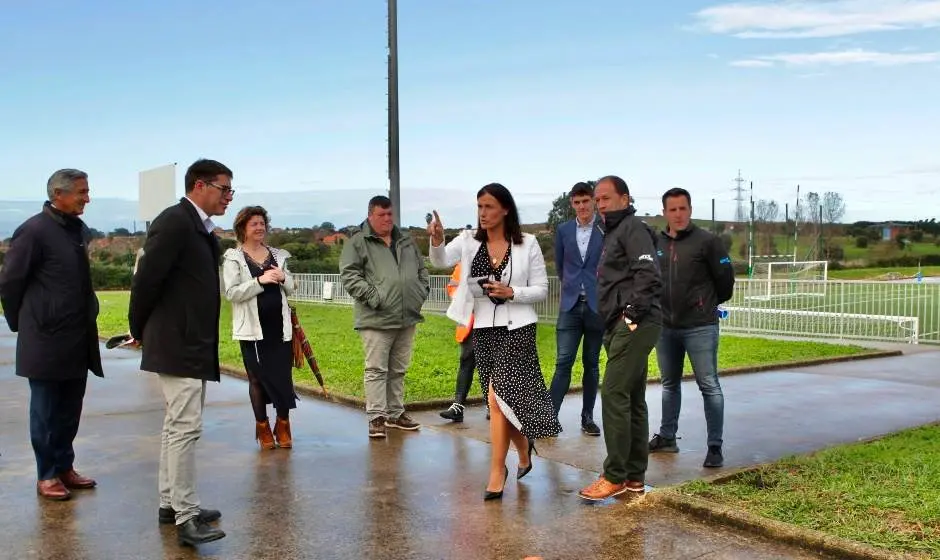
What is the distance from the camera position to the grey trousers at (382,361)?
24.8 feet

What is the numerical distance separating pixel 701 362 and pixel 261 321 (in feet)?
11.1

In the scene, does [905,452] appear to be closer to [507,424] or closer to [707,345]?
[707,345]

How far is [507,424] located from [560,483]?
2.02 ft

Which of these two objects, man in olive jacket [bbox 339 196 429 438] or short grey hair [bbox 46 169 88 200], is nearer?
short grey hair [bbox 46 169 88 200]

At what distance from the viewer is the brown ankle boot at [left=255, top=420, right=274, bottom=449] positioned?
7.17 metres

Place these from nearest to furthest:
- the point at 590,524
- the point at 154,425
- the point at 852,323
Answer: the point at 590,524
the point at 154,425
the point at 852,323

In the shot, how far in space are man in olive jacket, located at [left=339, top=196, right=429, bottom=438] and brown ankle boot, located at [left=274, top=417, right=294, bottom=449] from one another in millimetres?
680

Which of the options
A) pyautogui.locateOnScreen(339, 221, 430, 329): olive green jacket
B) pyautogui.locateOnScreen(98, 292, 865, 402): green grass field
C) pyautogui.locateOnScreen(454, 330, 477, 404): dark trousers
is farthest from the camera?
pyautogui.locateOnScreen(98, 292, 865, 402): green grass field

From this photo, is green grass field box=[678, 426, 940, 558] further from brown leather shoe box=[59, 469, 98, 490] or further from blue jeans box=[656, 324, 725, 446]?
brown leather shoe box=[59, 469, 98, 490]

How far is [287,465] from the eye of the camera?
6.59 m

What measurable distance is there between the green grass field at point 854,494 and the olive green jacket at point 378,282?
113 inches

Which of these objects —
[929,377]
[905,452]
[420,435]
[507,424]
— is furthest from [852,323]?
[507,424]

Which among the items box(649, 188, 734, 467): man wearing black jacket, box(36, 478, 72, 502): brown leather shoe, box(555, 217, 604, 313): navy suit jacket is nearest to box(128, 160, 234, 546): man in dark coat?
box(36, 478, 72, 502): brown leather shoe

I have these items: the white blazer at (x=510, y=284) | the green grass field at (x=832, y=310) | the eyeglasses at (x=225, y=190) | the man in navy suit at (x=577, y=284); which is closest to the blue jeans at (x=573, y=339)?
the man in navy suit at (x=577, y=284)
